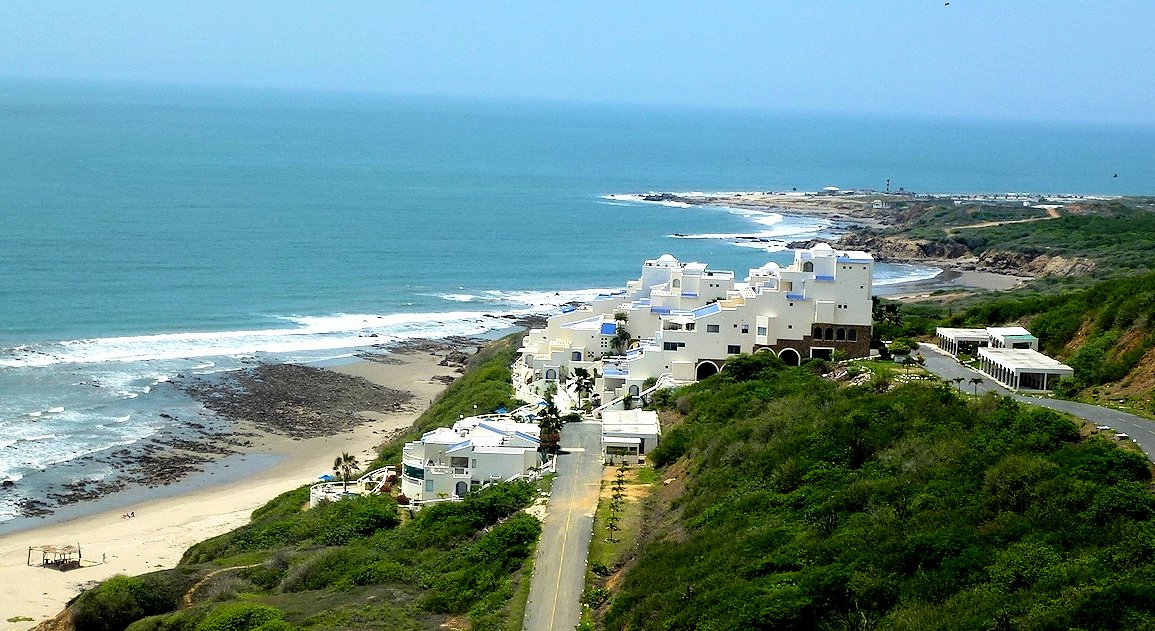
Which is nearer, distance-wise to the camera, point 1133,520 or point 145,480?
point 1133,520

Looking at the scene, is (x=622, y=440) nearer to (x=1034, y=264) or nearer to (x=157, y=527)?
(x=157, y=527)

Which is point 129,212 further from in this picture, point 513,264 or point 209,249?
point 513,264

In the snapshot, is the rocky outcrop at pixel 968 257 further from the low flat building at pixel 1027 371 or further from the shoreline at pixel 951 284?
the low flat building at pixel 1027 371

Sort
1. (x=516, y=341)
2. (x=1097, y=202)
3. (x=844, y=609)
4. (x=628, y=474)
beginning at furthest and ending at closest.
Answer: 1. (x=1097, y=202)
2. (x=516, y=341)
3. (x=628, y=474)
4. (x=844, y=609)

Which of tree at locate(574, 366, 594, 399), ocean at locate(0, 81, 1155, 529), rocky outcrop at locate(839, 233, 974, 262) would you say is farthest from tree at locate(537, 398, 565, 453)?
rocky outcrop at locate(839, 233, 974, 262)

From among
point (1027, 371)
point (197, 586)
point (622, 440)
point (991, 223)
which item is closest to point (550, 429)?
point (622, 440)

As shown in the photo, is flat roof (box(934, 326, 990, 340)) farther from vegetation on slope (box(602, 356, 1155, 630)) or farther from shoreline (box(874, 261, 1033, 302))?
shoreline (box(874, 261, 1033, 302))

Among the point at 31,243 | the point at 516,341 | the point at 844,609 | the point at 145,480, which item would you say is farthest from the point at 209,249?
the point at 844,609
